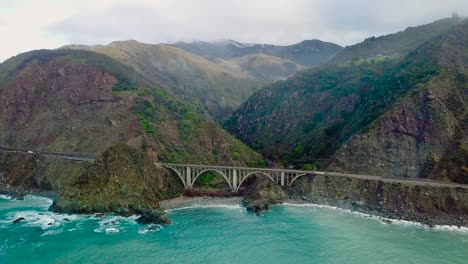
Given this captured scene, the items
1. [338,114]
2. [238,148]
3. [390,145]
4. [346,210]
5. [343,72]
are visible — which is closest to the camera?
[346,210]

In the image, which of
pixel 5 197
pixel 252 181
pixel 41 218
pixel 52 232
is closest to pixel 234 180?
pixel 252 181

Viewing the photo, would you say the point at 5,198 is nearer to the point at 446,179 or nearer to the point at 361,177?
the point at 361,177

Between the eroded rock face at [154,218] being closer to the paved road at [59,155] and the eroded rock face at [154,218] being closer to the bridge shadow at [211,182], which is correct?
the bridge shadow at [211,182]

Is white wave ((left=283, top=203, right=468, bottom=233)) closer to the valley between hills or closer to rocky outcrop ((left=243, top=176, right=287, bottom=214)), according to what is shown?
the valley between hills

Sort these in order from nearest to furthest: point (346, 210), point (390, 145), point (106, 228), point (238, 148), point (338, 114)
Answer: point (106, 228)
point (346, 210)
point (390, 145)
point (238, 148)
point (338, 114)

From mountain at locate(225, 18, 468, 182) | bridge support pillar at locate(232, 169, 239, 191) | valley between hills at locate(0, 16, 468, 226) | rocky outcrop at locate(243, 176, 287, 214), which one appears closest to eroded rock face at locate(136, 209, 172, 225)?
valley between hills at locate(0, 16, 468, 226)

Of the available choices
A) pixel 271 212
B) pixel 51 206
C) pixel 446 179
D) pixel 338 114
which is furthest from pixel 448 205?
pixel 51 206

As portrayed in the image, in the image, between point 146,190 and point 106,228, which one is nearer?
point 106,228
